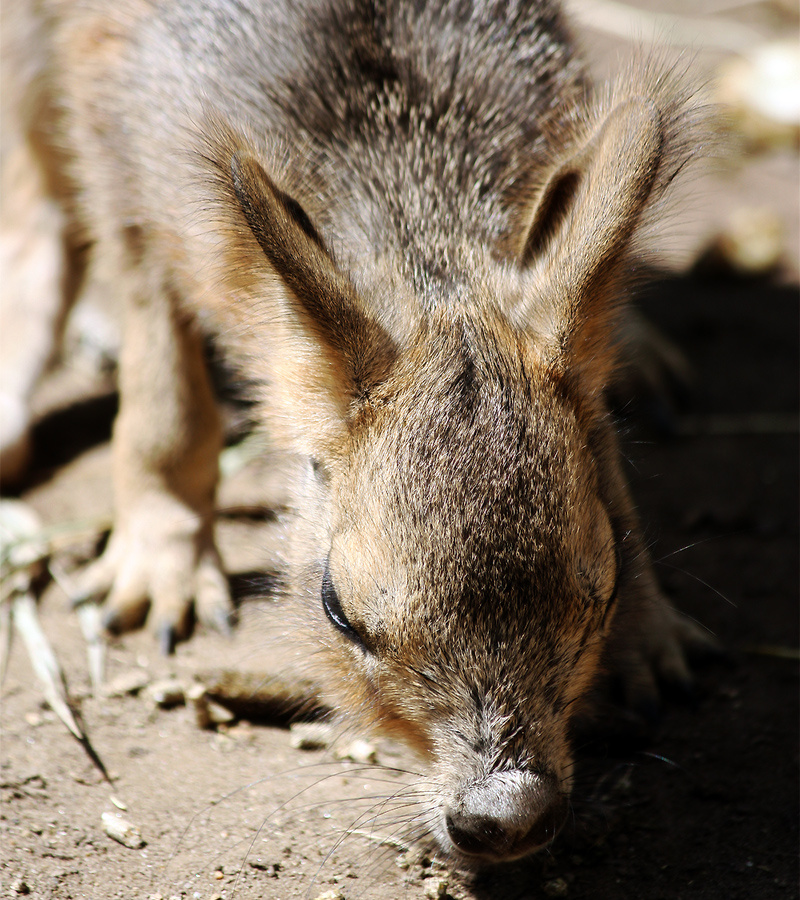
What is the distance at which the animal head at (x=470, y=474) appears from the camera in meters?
2.56

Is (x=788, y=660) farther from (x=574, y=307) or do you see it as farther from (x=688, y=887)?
(x=574, y=307)

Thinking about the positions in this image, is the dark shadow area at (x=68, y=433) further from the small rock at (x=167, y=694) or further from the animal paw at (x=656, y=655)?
the animal paw at (x=656, y=655)

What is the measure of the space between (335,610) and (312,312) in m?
0.84

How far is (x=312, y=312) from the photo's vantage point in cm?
282

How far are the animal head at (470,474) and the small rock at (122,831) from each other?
73cm

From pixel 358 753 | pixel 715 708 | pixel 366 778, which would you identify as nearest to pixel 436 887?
pixel 366 778

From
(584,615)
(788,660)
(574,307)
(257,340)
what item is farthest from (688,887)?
(257,340)

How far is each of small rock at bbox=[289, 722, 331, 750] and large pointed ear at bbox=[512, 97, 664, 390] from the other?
4.95 ft

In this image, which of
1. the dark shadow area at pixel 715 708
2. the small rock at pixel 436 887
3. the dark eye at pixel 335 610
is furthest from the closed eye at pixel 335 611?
the dark shadow area at pixel 715 708

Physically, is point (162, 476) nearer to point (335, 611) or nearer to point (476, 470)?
point (335, 611)

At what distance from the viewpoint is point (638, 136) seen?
293 centimetres

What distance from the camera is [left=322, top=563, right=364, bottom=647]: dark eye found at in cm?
281

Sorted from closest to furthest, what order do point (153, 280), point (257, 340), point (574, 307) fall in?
1. point (574, 307)
2. point (257, 340)
3. point (153, 280)

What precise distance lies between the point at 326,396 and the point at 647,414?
289 cm
